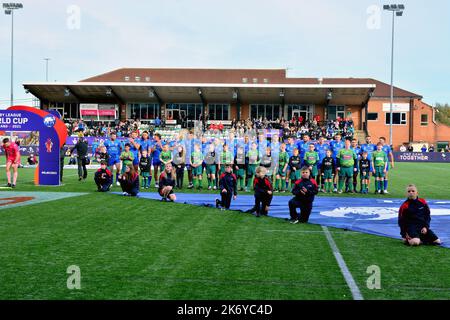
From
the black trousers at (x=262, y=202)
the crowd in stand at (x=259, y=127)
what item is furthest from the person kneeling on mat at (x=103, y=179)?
the crowd in stand at (x=259, y=127)

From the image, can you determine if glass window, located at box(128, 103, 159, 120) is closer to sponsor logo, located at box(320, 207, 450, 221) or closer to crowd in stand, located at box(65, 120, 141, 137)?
crowd in stand, located at box(65, 120, 141, 137)

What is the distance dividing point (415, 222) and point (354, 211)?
13.7ft

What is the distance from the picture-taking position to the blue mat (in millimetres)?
10211

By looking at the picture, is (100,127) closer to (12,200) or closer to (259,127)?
(259,127)

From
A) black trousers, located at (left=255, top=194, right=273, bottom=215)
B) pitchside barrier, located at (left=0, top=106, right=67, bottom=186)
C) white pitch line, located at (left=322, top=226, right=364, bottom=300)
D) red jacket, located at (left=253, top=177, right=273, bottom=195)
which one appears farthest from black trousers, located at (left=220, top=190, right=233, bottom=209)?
pitchside barrier, located at (left=0, top=106, right=67, bottom=186)

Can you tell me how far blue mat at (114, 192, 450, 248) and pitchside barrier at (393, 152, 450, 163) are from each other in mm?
34608

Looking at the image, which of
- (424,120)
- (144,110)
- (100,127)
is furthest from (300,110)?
(424,120)

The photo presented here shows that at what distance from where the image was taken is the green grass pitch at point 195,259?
570 centimetres

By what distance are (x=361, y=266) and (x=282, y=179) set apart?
11019mm

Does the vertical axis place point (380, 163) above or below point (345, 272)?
above

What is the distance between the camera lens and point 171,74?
196ft

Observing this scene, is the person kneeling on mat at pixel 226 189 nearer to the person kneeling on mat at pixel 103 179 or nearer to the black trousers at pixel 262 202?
the black trousers at pixel 262 202

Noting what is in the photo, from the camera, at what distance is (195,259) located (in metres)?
7.29

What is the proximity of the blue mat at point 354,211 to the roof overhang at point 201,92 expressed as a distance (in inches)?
1134
